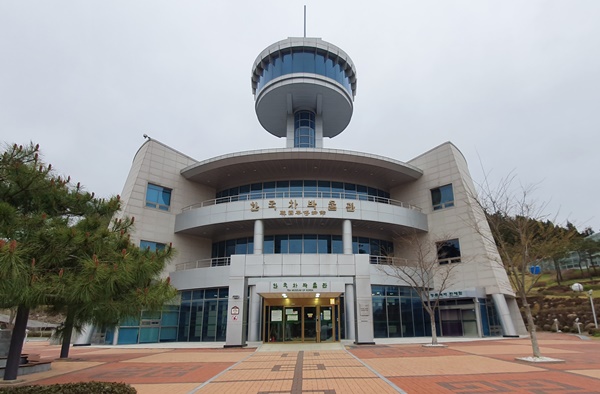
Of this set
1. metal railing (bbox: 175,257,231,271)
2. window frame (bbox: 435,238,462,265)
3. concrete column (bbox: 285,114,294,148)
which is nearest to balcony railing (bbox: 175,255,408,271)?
metal railing (bbox: 175,257,231,271)

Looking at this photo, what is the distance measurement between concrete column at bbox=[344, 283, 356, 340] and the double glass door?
0.97m

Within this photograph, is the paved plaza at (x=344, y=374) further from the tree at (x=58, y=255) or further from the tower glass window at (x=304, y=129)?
the tower glass window at (x=304, y=129)

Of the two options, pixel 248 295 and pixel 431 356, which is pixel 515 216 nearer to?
pixel 431 356

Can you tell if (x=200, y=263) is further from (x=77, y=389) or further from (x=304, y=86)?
(x=77, y=389)

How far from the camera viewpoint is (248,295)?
78.5 feet

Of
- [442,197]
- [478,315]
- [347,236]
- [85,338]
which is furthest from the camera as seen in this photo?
[442,197]

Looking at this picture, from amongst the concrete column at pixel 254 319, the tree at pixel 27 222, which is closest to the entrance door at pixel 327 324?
the concrete column at pixel 254 319

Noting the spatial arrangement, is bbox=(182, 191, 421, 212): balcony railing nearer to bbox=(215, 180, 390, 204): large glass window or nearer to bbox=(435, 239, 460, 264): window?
bbox=(215, 180, 390, 204): large glass window

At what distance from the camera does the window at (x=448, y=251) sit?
29453 millimetres

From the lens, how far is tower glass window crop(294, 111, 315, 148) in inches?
1510

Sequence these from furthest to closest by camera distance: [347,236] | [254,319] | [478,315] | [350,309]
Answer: [347,236]
[478,315]
[254,319]
[350,309]

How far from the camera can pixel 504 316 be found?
26406 millimetres

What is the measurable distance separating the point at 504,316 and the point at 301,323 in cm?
1429

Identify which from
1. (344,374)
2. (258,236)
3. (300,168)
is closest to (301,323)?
(258,236)
